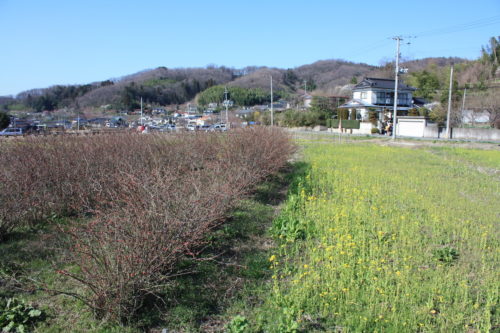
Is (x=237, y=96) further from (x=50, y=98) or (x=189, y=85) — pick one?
(x=50, y=98)

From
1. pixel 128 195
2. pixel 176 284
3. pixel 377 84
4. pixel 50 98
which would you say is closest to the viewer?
pixel 176 284

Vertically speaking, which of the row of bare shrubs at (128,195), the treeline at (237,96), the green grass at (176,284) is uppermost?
the treeline at (237,96)

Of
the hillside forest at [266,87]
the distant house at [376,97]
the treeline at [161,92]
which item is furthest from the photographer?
the treeline at [161,92]

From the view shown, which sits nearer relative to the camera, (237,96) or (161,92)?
(237,96)

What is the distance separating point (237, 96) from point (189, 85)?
16791 mm

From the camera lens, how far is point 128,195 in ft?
14.8

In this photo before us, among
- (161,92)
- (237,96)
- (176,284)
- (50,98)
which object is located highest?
(161,92)

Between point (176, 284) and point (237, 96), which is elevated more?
point (237, 96)

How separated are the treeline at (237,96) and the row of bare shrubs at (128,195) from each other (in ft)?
242

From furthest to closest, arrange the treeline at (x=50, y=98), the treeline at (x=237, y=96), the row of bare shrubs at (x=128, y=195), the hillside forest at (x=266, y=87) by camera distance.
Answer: the treeline at (x=237, y=96) < the treeline at (x=50, y=98) < the hillside forest at (x=266, y=87) < the row of bare shrubs at (x=128, y=195)

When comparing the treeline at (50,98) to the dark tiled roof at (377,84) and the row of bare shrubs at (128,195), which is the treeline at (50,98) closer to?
the dark tiled roof at (377,84)

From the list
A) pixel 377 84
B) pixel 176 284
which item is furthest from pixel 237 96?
pixel 176 284

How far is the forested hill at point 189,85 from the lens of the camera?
240 ft

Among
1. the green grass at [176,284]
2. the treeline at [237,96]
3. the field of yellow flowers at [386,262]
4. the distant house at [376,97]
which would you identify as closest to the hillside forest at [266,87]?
the treeline at [237,96]
